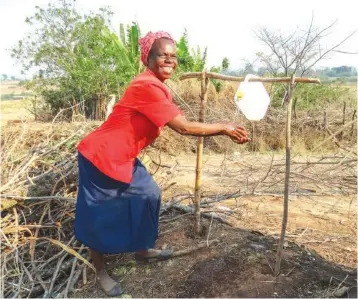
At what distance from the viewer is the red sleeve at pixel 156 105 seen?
2.10m

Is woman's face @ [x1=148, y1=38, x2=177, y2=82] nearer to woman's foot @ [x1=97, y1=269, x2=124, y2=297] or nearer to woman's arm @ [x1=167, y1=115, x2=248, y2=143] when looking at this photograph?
woman's arm @ [x1=167, y1=115, x2=248, y2=143]

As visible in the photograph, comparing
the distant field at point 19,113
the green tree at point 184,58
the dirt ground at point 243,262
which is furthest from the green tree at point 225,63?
the dirt ground at point 243,262

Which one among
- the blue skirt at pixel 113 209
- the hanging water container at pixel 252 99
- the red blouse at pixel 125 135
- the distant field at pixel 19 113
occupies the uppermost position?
the hanging water container at pixel 252 99

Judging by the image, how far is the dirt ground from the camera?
2303mm

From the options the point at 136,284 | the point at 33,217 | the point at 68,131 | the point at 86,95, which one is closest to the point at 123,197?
the point at 136,284

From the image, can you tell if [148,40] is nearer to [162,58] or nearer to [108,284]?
[162,58]

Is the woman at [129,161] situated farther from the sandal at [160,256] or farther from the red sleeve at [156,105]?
the sandal at [160,256]

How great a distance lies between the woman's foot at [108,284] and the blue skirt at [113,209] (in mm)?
212

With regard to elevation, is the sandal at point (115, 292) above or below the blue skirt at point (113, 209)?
below

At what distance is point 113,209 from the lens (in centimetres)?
241

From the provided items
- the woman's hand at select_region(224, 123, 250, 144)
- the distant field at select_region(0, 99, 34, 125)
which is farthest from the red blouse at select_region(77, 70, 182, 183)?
the distant field at select_region(0, 99, 34, 125)

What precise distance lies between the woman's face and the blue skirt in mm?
683

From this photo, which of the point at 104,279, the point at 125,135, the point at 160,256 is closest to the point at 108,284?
the point at 104,279

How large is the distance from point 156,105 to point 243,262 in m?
1.28
